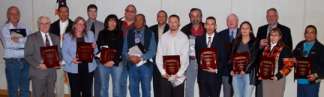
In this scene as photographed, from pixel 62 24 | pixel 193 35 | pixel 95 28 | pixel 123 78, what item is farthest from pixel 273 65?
pixel 62 24

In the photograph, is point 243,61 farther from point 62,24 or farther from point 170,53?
point 62,24

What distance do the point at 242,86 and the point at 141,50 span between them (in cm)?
150

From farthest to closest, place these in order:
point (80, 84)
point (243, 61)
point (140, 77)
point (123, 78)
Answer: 1. point (123, 78)
2. point (140, 77)
3. point (80, 84)
4. point (243, 61)

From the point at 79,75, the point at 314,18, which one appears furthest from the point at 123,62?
the point at 314,18

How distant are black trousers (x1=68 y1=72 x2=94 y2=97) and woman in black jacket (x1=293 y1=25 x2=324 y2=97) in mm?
2860

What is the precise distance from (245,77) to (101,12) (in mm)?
3275

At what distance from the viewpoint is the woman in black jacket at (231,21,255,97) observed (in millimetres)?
6508

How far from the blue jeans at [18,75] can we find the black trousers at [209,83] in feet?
8.68

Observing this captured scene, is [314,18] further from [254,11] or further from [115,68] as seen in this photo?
[115,68]

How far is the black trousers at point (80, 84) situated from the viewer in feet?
22.3

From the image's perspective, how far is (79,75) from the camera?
22.3ft

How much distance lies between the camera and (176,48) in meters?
6.71

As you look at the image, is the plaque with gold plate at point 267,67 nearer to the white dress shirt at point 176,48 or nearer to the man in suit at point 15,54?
the white dress shirt at point 176,48

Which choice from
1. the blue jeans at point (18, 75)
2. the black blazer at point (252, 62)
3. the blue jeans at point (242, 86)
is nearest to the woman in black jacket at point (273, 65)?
the black blazer at point (252, 62)
